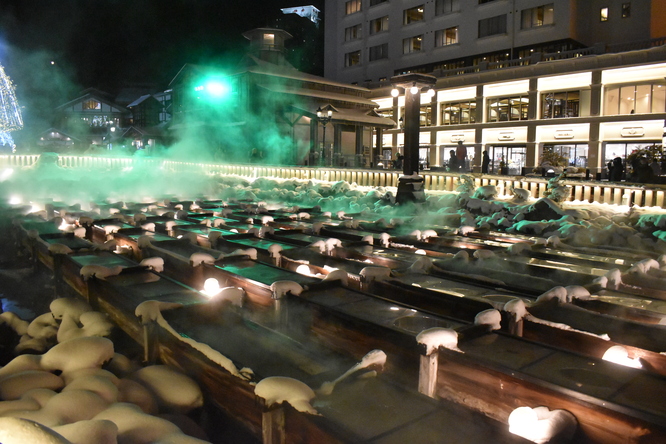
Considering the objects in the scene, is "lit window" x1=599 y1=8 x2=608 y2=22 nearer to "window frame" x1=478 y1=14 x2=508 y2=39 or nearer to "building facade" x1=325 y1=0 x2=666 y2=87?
"building facade" x1=325 y1=0 x2=666 y2=87

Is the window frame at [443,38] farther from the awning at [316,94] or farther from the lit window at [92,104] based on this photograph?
the lit window at [92,104]

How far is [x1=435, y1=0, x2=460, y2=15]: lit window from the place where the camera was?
3391 cm

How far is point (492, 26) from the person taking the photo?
31828mm

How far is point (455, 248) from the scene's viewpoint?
7258mm

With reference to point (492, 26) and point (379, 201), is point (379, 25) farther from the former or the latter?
point (379, 201)

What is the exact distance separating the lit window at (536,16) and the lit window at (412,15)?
30.3 feet

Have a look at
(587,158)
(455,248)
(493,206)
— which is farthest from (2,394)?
(587,158)

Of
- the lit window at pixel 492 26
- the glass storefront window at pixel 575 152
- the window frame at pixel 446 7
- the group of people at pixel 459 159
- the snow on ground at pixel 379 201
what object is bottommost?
the snow on ground at pixel 379 201

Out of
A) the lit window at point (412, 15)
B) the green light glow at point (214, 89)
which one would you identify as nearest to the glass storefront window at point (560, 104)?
the lit window at point (412, 15)

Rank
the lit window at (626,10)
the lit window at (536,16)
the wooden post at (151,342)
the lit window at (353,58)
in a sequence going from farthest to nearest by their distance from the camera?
the lit window at (353,58) → the lit window at (536,16) → the lit window at (626,10) → the wooden post at (151,342)

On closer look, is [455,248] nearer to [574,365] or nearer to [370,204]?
[574,365]

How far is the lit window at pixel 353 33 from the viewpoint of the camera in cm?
4127

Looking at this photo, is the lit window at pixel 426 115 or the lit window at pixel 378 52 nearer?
the lit window at pixel 426 115

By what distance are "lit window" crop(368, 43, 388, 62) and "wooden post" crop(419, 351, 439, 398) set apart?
39.3m
